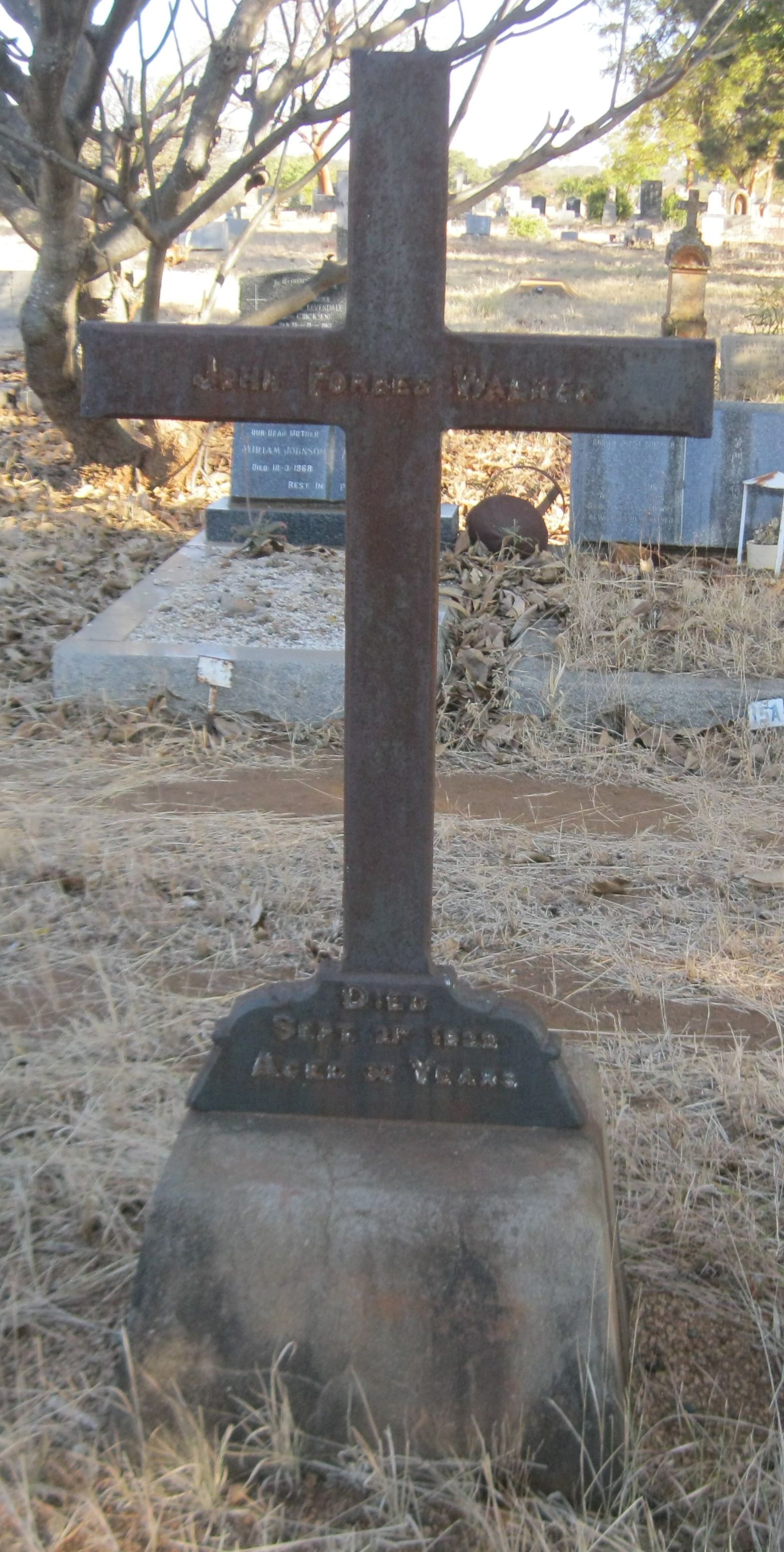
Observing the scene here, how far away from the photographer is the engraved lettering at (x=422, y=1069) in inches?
81.0

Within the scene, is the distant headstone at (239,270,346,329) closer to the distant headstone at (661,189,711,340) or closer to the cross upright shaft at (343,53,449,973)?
the distant headstone at (661,189,711,340)

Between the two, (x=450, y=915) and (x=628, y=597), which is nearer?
(x=450, y=915)

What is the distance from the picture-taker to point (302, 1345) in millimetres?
1877

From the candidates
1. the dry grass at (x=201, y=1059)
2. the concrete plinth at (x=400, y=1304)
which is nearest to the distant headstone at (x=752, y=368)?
the dry grass at (x=201, y=1059)

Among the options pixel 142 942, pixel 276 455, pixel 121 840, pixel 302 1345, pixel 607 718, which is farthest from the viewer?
pixel 276 455

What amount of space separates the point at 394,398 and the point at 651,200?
50.8 metres

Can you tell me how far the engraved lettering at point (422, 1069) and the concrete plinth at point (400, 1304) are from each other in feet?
0.46

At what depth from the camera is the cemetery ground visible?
180 centimetres

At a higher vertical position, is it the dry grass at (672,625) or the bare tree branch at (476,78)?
the bare tree branch at (476,78)

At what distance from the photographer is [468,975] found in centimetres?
341

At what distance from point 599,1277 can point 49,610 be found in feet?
18.2

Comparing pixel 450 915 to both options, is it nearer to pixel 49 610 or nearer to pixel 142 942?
pixel 142 942

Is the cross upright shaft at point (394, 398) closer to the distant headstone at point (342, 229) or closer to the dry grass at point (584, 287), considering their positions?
the distant headstone at point (342, 229)

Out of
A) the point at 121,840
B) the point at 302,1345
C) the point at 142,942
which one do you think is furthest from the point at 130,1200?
the point at 121,840
